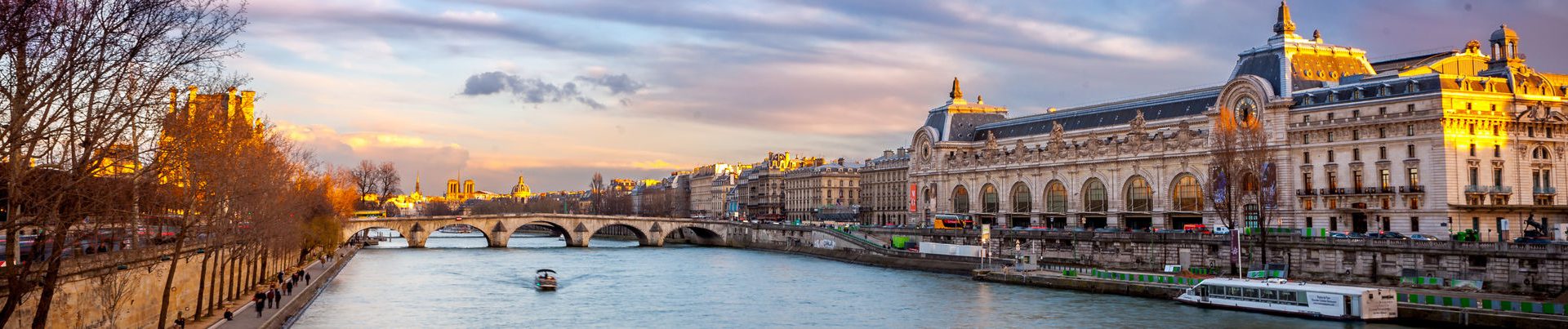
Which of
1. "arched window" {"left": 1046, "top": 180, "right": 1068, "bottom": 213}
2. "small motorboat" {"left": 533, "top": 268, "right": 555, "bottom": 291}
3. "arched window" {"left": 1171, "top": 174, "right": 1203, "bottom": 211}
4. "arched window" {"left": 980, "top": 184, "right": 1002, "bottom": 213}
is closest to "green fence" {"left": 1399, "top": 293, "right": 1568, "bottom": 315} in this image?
"arched window" {"left": 1171, "top": 174, "right": 1203, "bottom": 211}

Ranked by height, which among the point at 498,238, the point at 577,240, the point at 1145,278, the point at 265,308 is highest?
the point at 498,238

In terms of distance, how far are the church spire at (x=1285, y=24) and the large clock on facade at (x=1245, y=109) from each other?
5499 millimetres

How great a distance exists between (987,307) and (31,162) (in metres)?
39.3

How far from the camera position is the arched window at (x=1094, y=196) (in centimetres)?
9612

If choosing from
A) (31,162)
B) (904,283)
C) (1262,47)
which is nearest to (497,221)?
(904,283)

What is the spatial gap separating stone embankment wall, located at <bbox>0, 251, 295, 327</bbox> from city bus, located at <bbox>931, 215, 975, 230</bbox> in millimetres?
64269

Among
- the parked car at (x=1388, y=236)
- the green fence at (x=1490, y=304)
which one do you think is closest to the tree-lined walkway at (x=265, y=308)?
the green fence at (x=1490, y=304)

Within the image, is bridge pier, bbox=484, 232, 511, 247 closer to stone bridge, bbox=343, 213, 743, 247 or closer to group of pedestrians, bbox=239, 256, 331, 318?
stone bridge, bbox=343, 213, 743, 247

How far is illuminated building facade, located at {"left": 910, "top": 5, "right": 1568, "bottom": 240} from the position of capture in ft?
226

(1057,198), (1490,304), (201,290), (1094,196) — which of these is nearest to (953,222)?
(1057,198)

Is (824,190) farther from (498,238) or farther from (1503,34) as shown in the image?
(1503,34)

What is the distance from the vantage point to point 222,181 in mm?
37469

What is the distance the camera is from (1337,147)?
75000 millimetres

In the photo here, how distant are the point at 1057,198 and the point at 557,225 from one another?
5160 centimetres
